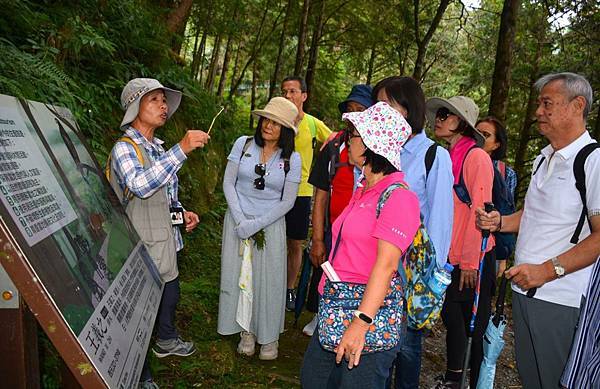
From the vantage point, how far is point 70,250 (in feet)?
5.74

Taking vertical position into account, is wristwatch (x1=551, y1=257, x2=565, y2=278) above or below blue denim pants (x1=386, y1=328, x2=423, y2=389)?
above

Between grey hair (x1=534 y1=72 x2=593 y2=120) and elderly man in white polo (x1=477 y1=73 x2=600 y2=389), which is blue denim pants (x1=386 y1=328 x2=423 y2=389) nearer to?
elderly man in white polo (x1=477 y1=73 x2=600 y2=389)

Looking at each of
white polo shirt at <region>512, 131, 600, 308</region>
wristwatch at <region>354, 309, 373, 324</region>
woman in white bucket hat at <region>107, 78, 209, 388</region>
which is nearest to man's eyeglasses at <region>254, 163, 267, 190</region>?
woman in white bucket hat at <region>107, 78, 209, 388</region>

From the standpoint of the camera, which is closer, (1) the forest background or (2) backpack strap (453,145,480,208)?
(2) backpack strap (453,145,480,208)

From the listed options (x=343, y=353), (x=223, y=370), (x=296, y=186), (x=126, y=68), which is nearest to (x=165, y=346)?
(x=223, y=370)

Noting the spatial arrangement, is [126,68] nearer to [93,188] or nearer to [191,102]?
[191,102]

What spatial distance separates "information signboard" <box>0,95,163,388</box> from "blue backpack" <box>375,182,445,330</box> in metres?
1.40

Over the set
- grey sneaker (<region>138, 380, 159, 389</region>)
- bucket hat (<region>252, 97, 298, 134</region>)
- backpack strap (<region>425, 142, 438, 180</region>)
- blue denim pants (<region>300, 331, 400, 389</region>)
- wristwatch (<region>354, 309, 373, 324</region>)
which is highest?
bucket hat (<region>252, 97, 298, 134</region>)

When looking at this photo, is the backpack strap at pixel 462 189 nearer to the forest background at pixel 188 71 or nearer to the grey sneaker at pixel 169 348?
the forest background at pixel 188 71

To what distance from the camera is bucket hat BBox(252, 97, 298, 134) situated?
3916mm

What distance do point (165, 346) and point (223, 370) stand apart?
1.70 ft

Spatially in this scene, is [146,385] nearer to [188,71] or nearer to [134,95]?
[134,95]

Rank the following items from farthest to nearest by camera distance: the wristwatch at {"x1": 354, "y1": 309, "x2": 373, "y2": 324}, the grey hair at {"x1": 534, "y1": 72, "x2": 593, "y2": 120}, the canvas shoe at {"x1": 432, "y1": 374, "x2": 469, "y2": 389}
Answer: the canvas shoe at {"x1": 432, "y1": 374, "x2": 469, "y2": 389}
the grey hair at {"x1": 534, "y1": 72, "x2": 593, "y2": 120}
the wristwatch at {"x1": 354, "y1": 309, "x2": 373, "y2": 324}

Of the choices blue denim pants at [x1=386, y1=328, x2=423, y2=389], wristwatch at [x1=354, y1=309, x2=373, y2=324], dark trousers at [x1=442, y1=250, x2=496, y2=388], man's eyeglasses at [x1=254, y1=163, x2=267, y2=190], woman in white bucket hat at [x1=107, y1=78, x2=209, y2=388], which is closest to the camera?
wristwatch at [x1=354, y1=309, x2=373, y2=324]
